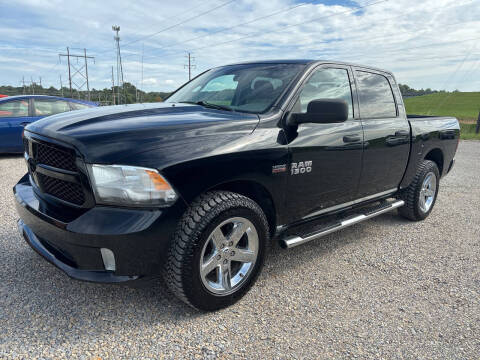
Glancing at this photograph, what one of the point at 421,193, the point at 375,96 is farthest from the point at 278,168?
the point at 421,193

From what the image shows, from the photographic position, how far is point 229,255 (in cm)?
247

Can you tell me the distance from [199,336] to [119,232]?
851 mm

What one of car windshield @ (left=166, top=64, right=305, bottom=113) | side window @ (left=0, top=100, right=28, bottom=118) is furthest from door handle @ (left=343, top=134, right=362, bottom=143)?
side window @ (left=0, top=100, right=28, bottom=118)

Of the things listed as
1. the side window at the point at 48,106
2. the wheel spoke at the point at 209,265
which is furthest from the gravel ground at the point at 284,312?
the side window at the point at 48,106

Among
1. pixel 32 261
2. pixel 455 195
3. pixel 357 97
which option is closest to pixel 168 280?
pixel 32 261

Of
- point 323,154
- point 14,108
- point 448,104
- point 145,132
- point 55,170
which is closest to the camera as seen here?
point 145,132

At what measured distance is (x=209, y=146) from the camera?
7.39 feet

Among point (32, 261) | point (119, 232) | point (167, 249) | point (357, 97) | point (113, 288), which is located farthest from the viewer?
point (357, 97)

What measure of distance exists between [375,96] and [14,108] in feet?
25.4

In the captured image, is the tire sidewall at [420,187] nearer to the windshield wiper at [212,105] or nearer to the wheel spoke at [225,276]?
the windshield wiper at [212,105]

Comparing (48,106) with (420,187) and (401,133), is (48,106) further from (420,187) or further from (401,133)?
(420,187)

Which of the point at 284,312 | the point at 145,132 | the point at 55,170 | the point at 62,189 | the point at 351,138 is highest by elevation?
the point at 145,132

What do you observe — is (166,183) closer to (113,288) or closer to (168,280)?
(168,280)

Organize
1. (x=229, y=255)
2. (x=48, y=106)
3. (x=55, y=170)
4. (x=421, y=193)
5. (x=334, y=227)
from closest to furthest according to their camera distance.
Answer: (x=55, y=170) < (x=229, y=255) < (x=334, y=227) < (x=421, y=193) < (x=48, y=106)
